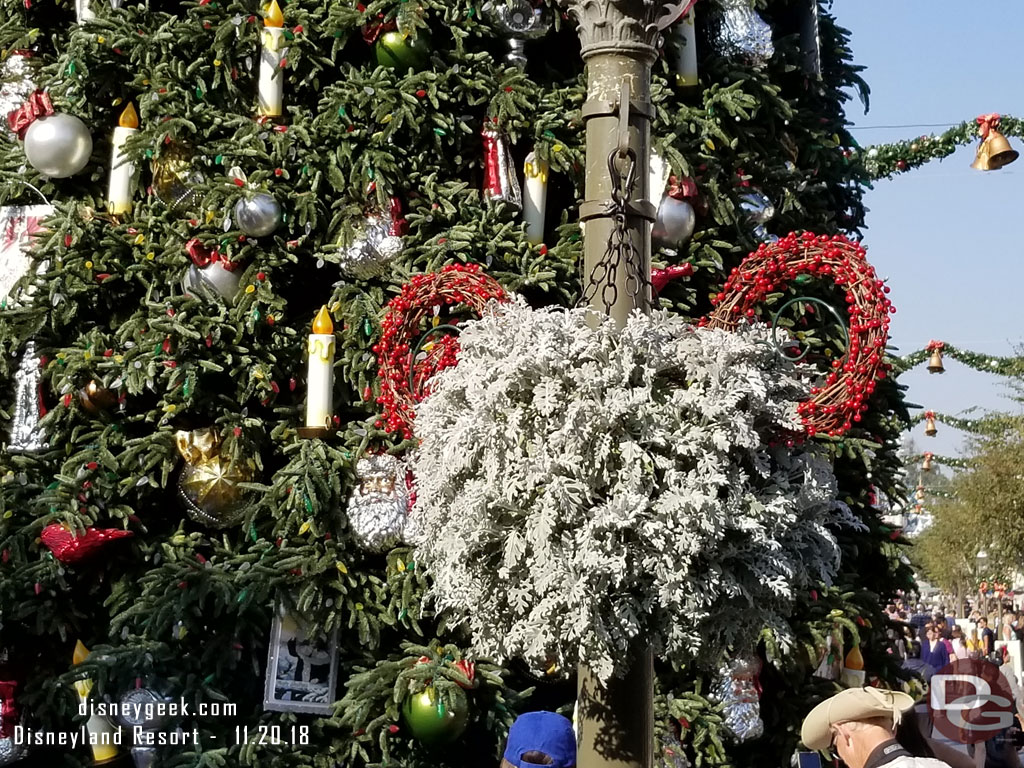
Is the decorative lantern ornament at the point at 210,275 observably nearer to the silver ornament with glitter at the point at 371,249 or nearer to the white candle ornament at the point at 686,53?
the silver ornament with glitter at the point at 371,249

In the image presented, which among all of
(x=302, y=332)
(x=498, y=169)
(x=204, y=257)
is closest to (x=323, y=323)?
(x=302, y=332)

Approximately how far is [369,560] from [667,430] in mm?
3058

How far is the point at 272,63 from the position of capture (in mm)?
5918

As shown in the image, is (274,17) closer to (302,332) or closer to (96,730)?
(302,332)

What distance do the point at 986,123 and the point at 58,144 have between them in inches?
223

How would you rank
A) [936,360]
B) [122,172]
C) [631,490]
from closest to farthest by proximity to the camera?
[631,490], [122,172], [936,360]

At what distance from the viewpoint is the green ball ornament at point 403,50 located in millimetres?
5758

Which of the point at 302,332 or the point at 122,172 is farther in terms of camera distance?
the point at 122,172

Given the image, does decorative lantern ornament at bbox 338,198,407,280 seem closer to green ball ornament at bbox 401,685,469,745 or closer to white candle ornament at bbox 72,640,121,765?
green ball ornament at bbox 401,685,469,745

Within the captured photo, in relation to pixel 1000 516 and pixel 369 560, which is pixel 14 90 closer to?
pixel 369 560

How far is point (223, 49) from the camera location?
595 centimetres

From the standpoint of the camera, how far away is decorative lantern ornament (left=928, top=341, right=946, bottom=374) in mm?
15984

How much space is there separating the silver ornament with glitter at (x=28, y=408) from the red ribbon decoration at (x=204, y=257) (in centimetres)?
92

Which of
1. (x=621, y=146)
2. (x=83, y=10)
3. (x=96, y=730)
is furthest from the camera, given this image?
(x=83, y=10)
